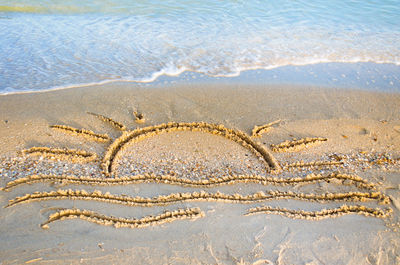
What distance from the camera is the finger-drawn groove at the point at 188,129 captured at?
137 inches

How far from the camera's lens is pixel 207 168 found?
340 cm

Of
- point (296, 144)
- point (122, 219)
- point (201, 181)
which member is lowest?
point (122, 219)

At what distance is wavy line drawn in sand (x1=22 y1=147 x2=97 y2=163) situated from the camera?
3414mm

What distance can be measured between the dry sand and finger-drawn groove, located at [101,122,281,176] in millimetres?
75

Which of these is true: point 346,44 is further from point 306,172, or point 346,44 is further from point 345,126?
point 306,172

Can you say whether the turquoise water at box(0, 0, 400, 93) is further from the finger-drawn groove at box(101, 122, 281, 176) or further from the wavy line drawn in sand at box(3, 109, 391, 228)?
the wavy line drawn in sand at box(3, 109, 391, 228)

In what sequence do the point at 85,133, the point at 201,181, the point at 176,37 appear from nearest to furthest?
the point at 201,181 < the point at 85,133 < the point at 176,37

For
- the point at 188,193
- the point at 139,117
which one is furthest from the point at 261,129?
the point at 139,117

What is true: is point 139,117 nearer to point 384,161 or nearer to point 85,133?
point 85,133

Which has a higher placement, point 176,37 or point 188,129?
point 176,37

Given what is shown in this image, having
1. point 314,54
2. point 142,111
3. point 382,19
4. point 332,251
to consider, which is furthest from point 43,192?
point 382,19

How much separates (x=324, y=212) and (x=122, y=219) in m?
1.95

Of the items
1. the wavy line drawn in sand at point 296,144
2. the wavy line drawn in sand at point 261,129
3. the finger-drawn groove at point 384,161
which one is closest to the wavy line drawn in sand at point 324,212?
the finger-drawn groove at point 384,161

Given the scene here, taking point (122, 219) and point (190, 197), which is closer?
point (122, 219)
